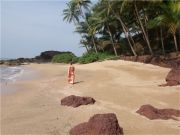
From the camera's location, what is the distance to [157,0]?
30.7m

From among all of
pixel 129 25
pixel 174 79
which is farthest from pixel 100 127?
pixel 129 25

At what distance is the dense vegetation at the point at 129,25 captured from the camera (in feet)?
100

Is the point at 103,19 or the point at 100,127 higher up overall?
the point at 103,19

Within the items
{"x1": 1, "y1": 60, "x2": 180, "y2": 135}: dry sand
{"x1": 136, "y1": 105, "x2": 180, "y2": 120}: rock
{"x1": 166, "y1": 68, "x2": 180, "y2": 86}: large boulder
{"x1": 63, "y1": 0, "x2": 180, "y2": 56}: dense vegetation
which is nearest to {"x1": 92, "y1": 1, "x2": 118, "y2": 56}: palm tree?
{"x1": 63, "y1": 0, "x2": 180, "y2": 56}: dense vegetation

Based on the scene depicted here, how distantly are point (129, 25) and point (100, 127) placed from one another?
34.0 m

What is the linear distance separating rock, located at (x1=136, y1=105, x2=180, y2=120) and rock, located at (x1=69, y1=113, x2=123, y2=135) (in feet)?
6.62

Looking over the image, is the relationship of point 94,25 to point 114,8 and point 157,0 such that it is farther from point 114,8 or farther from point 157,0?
point 157,0

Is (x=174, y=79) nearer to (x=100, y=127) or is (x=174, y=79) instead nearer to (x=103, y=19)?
(x=100, y=127)

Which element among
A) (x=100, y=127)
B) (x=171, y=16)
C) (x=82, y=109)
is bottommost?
(x=82, y=109)

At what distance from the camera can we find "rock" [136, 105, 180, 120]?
32.1 feet

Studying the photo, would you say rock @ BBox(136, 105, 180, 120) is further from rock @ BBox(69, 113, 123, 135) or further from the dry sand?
rock @ BBox(69, 113, 123, 135)

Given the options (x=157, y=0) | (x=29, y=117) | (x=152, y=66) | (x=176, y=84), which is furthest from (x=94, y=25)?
(x=29, y=117)

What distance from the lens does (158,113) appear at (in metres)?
10.1

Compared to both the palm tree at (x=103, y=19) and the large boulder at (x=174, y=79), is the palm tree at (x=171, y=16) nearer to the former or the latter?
the palm tree at (x=103, y=19)
